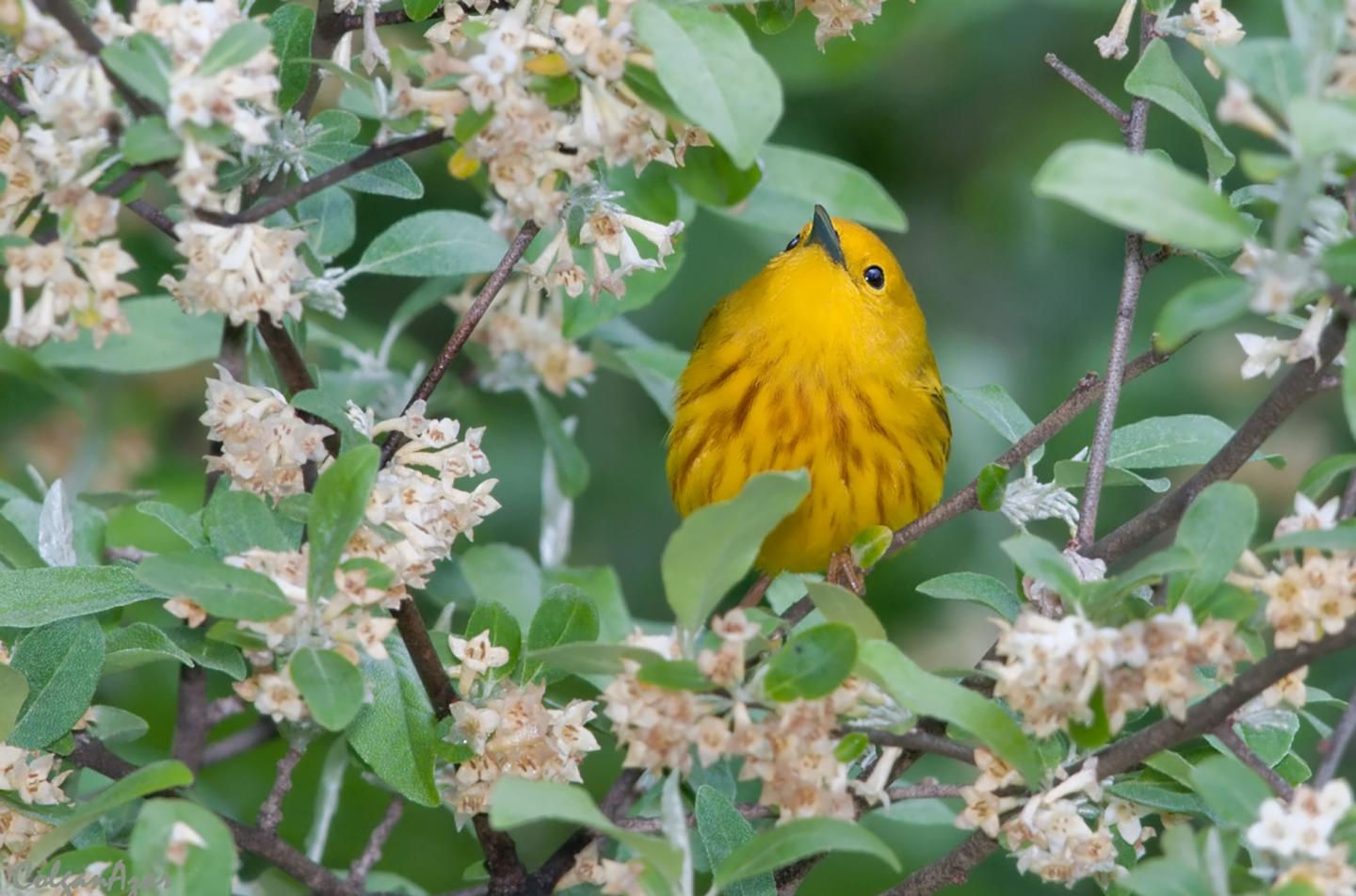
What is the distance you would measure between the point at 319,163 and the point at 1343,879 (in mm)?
1438

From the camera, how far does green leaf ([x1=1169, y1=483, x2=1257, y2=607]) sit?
5.64 ft

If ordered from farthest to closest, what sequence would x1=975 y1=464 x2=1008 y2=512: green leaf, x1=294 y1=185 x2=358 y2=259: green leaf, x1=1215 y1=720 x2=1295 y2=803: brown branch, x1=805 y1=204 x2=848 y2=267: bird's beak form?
x1=805 y1=204 x2=848 y2=267: bird's beak < x1=294 y1=185 x2=358 y2=259: green leaf < x1=975 y1=464 x2=1008 y2=512: green leaf < x1=1215 y1=720 x2=1295 y2=803: brown branch

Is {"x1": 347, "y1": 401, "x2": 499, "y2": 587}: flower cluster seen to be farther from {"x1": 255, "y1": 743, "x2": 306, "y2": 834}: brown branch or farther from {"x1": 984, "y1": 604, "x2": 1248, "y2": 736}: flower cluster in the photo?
{"x1": 984, "y1": 604, "x2": 1248, "y2": 736}: flower cluster

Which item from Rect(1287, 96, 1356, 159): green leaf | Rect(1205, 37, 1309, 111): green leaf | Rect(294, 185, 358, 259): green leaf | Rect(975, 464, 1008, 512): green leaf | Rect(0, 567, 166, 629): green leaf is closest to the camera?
Rect(1287, 96, 1356, 159): green leaf

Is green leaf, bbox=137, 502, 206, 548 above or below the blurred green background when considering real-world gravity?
above

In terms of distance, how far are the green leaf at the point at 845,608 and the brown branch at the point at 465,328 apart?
1.98 feet

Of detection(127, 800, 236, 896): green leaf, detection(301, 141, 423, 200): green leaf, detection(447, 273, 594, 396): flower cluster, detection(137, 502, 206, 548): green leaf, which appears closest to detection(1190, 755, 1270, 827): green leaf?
detection(127, 800, 236, 896): green leaf

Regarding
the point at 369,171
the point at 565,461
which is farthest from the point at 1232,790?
the point at 565,461

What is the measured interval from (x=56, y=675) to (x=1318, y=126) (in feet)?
5.30

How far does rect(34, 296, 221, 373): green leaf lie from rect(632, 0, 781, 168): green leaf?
5.37 ft

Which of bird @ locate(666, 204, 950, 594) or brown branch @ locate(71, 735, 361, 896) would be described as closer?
brown branch @ locate(71, 735, 361, 896)

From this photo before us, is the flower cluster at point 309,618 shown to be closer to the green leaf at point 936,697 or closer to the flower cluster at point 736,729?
the flower cluster at point 736,729

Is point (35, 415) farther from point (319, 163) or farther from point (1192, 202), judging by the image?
point (1192, 202)

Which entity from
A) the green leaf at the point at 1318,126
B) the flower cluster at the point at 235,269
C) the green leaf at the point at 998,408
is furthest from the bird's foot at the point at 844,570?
the green leaf at the point at 1318,126
